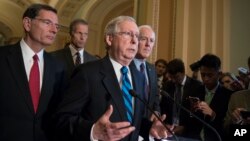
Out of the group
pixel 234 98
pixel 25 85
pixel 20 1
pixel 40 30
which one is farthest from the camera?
pixel 20 1

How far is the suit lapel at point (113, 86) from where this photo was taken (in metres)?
1.87

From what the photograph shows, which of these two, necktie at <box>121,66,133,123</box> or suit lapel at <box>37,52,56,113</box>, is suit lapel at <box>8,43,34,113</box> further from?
necktie at <box>121,66,133,123</box>

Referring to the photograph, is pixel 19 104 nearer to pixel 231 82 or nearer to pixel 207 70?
pixel 207 70

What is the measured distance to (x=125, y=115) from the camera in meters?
1.89

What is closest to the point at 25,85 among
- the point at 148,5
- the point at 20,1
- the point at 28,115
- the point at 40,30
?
the point at 28,115

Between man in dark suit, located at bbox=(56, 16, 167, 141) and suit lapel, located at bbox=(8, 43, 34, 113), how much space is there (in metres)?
0.36

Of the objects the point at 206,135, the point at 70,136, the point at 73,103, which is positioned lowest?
the point at 206,135

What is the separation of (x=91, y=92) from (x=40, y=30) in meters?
0.70

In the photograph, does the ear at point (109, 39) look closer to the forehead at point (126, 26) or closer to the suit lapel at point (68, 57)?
the forehead at point (126, 26)

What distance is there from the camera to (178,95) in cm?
351

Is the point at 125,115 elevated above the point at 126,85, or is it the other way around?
the point at 126,85

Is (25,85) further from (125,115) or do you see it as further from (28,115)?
(125,115)

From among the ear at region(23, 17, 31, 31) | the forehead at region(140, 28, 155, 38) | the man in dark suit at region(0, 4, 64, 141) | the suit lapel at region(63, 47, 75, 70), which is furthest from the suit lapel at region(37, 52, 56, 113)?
the forehead at region(140, 28, 155, 38)

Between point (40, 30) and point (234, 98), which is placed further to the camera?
point (234, 98)
